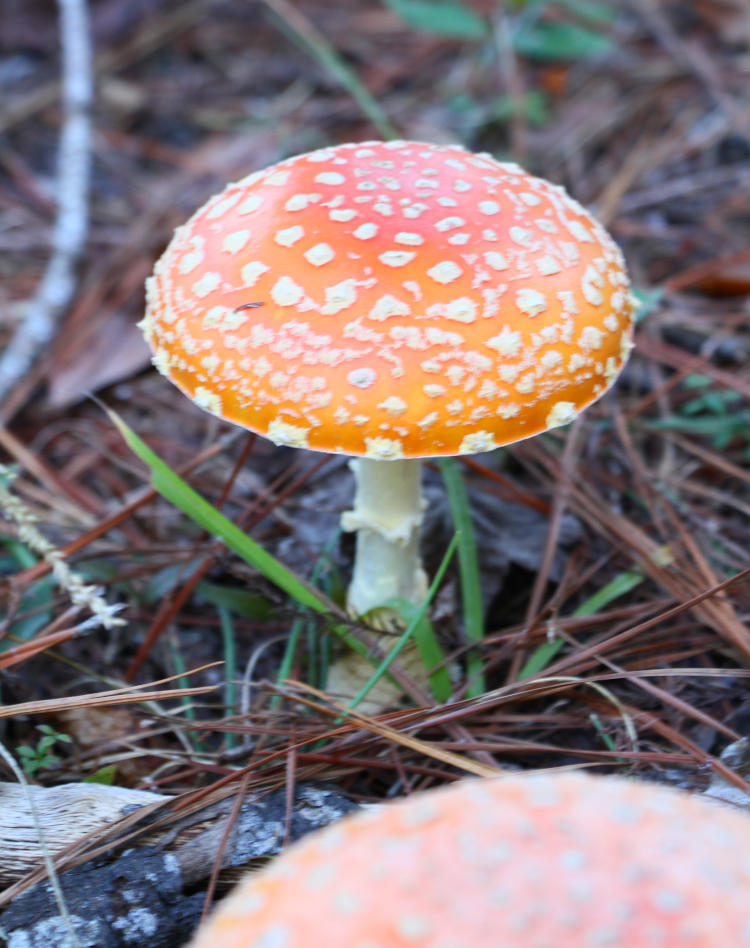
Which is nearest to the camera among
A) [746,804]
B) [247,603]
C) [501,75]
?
[746,804]

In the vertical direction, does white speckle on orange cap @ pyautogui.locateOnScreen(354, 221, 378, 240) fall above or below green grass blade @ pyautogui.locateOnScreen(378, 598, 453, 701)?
above

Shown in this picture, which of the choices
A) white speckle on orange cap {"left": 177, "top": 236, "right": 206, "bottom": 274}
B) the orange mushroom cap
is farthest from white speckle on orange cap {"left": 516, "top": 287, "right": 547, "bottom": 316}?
white speckle on orange cap {"left": 177, "top": 236, "right": 206, "bottom": 274}

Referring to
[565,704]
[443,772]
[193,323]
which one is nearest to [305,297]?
[193,323]

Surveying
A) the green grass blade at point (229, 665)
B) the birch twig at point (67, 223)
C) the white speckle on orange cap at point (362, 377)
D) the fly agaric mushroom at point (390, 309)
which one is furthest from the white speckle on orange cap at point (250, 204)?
the birch twig at point (67, 223)

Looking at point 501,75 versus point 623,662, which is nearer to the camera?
point 623,662

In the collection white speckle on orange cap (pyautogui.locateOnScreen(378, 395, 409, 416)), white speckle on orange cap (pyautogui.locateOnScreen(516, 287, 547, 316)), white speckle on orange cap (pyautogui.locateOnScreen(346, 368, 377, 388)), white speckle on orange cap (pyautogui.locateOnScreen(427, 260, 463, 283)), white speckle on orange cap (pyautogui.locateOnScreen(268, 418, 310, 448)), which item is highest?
white speckle on orange cap (pyautogui.locateOnScreen(427, 260, 463, 283))

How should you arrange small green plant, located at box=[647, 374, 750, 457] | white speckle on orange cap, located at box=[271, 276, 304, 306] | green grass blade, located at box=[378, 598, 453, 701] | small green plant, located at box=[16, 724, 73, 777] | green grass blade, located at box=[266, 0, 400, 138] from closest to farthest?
white speckle on orange cap, located at box=[271, 276, 304, 306], small green plant, located at box=[16, 724, 73, 777], green grass blade, located at box=[378, 598, 453, 701], small green plant, located at box=[647, 374, 750, 457], green grass blade, located at box=[266, 0, 400, 138]

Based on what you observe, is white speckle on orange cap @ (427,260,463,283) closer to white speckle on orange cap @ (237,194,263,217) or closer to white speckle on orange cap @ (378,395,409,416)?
white speckle on orange cap @ (378,395,409,416)

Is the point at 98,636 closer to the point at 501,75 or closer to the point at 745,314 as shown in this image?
the point at 745,314
